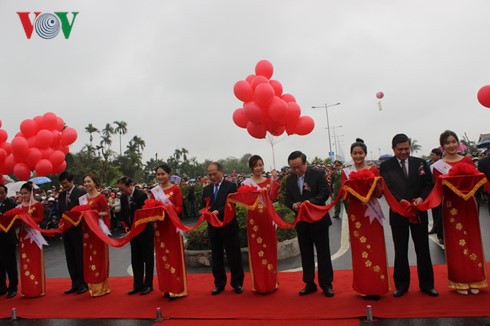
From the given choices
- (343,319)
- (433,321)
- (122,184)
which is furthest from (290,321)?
(122,184)

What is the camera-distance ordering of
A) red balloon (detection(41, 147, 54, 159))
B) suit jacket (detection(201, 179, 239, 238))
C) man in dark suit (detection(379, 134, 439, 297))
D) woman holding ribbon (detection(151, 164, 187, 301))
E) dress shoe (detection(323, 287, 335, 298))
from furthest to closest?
1. red balloon (detection(41, 147, 54, 159))
2. suit jacket (detection(201, 179, 239, 238))
3. woman holding ribbon (detection(151, 164, 187, 301))
4. dress shoe (detection(323, 287, 335, 298))
5. man in dark suit (detection(379, 134, 439, 297))

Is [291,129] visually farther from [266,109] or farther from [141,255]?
[141,255]

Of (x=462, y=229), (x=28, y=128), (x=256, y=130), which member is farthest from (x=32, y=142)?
(x=462, y=229)

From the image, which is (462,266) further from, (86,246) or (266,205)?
(86,246)

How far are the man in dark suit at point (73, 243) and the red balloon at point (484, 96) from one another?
5.40 m

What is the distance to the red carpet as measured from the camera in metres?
3.57

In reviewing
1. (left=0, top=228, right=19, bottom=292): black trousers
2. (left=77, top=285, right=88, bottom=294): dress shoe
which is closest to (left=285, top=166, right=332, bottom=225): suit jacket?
(left=77, top=285, right=88, bottom=294): dress shoe

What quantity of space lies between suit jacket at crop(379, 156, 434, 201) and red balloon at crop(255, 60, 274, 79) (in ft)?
10.4

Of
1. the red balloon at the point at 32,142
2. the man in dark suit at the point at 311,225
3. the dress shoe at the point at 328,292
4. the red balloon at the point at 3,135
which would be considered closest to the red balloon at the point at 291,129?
the man in dark suit at the point at 311,225

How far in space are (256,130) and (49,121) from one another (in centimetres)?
397

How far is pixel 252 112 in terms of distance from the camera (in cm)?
628

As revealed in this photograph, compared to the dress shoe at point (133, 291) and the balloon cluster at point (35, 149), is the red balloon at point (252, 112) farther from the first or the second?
the balloon cluster at point (35, 149)

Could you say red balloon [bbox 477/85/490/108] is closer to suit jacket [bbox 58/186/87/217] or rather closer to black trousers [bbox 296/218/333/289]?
black trousers [bbox 296/218/333/289]

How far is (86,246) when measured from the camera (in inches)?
202
